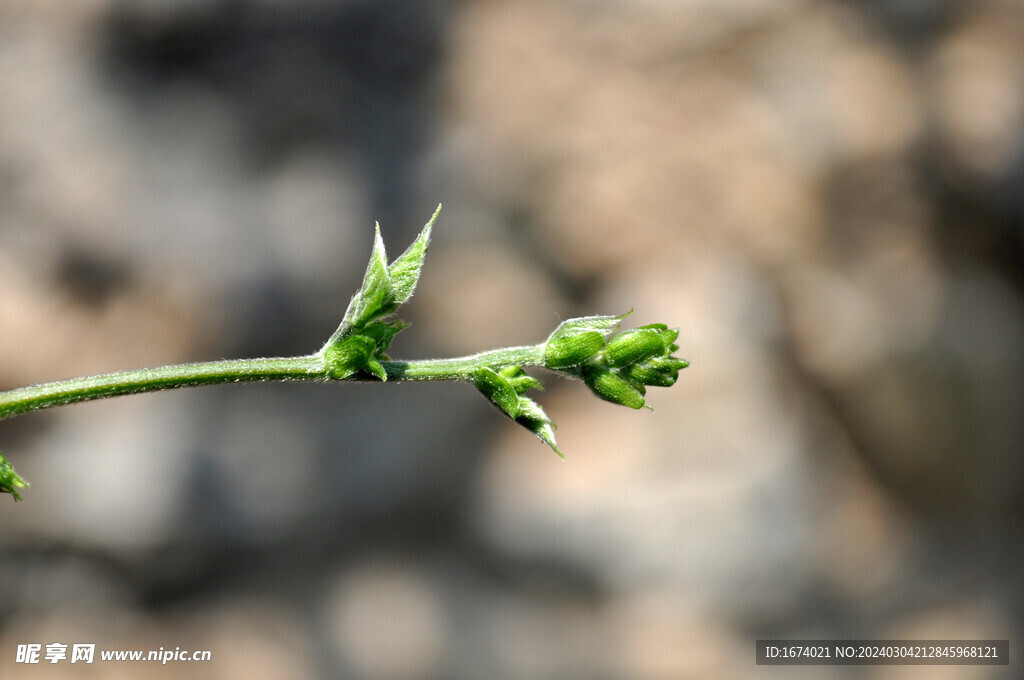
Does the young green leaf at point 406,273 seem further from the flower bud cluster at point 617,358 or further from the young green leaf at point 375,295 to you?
the flower bud cluster at point 617,358

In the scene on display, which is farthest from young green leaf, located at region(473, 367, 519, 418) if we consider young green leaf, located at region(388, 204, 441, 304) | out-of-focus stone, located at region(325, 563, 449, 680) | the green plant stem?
out-of-focus stone, located at region(325, 563, 449, 680)

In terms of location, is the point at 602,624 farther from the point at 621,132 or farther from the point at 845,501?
the point at 621,132

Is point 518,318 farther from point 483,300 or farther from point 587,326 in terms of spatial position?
point 587,326

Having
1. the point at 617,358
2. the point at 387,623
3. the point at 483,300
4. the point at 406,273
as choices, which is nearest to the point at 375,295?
the point at 406,273

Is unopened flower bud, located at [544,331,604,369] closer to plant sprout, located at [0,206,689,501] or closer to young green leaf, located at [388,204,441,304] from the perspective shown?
plant sprout, located at [0,206,689,501]

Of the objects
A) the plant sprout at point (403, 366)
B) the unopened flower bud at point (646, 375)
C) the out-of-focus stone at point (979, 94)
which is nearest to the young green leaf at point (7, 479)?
the plant sprout at point (403, 366)
